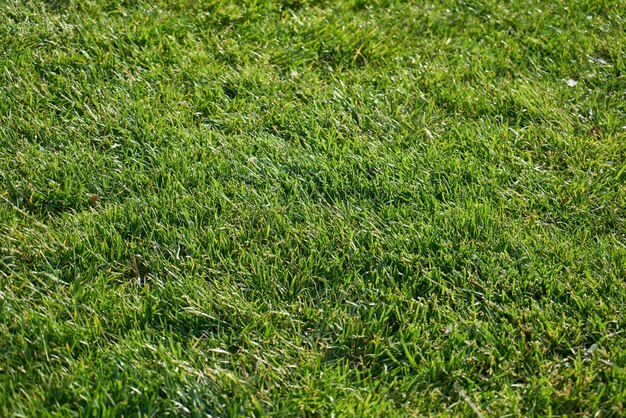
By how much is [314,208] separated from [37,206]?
112 centimetres

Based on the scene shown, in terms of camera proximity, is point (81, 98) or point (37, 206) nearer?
point (37, 206)

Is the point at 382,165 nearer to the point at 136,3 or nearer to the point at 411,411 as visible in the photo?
the point at 411,411

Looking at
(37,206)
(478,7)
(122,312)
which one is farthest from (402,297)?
(478,7)

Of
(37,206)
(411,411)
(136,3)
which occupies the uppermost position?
(136,3)

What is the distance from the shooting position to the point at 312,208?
3.40 meters

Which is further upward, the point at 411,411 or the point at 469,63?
the point at 469,63

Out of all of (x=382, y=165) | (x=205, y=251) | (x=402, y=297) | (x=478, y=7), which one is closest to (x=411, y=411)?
(x=402, y=297)

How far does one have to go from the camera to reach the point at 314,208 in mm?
3400

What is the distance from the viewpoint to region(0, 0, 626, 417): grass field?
2.72 meters

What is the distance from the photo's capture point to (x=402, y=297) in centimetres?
302

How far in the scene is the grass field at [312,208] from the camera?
107 inches

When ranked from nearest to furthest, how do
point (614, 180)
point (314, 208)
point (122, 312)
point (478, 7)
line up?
point (122, 312) → point (314, 208) → point (614, 180) → point (478, 7)

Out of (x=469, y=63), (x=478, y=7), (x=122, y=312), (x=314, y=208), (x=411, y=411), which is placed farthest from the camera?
(x=478, y=7)

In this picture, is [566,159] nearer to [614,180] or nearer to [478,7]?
[614,180]
